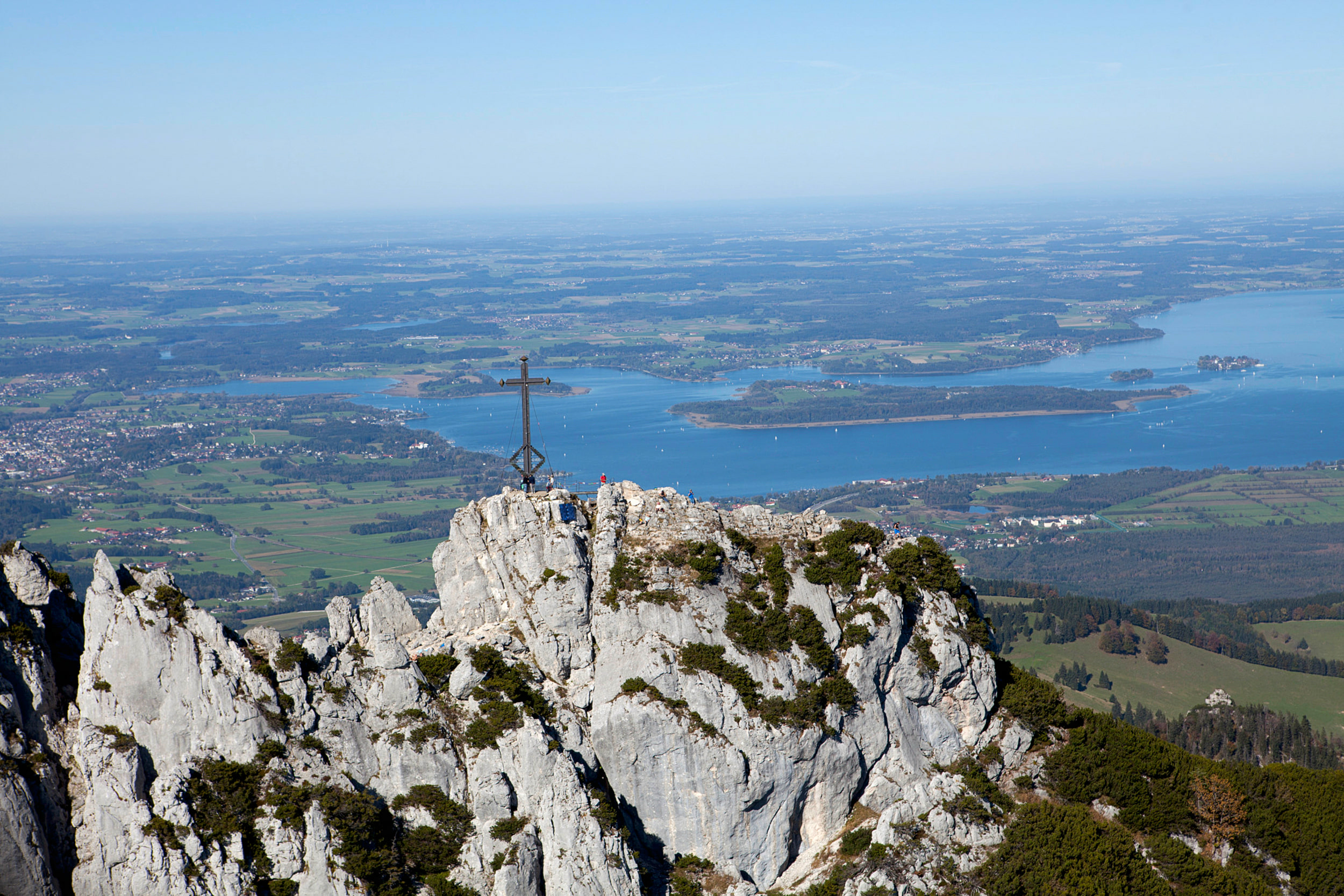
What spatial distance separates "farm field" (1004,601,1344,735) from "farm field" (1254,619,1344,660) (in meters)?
9.01

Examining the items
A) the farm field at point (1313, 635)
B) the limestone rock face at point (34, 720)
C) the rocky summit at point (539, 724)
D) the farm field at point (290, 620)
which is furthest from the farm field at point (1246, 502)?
the limestone rock face at point (34, 720)

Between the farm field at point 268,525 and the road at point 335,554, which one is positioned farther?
the road at point 335,554

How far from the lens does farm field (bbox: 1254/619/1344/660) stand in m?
104

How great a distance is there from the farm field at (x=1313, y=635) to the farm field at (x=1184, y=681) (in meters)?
9.01

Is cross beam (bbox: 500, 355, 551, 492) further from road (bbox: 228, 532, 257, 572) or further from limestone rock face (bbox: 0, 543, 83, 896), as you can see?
road (bbox: 228, 532, 257, 572)

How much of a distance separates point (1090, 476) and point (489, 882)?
16667 centimetres

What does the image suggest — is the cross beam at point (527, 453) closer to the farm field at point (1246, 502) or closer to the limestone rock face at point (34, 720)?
the limestone rock face at point (34, 720)

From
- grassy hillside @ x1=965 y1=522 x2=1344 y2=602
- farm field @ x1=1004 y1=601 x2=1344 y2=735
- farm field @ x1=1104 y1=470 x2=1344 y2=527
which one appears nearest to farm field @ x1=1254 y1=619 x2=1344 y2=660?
farm field @ x1=1004 y1=601 x2=1344 y2=735

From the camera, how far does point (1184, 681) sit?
93062 mm

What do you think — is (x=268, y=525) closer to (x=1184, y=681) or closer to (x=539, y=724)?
(x=1184, y=681)

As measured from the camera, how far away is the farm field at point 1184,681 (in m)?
86.9

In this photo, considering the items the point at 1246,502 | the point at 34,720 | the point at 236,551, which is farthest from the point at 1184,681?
the point at 236,551

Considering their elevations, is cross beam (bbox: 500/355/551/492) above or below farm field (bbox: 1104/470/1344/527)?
above

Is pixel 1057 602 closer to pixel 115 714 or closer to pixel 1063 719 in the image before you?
pixel 1063 719
